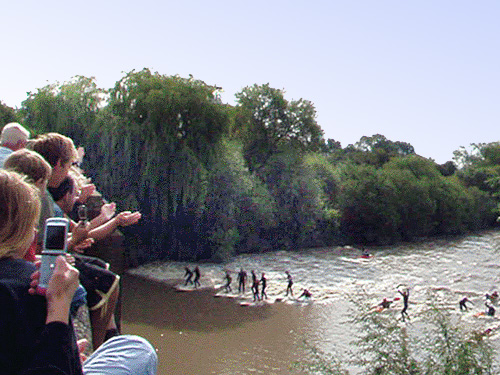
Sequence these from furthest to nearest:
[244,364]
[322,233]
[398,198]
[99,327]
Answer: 1. [398,198]
2. [322,233]
3. [244,364]
4. [99,327]

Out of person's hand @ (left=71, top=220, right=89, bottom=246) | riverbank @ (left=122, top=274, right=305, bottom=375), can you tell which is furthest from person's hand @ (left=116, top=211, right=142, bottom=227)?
riverbank @ (left=122, top=274, right=305, bottom=375)

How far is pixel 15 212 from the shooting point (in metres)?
1.95

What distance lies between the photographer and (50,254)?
2.12 m

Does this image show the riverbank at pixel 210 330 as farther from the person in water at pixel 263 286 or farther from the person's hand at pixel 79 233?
the person's hand at pixel 79 233

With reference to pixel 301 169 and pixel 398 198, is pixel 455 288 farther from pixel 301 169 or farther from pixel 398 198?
pixel 398 198

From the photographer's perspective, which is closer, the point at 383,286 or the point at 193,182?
the point at 383,286

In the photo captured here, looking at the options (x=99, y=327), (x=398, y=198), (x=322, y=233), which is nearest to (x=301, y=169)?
(x=322, y=233)

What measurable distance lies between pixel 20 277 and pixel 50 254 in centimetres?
14

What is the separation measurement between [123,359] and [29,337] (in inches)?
23.1

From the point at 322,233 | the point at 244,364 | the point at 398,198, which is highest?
the point at 398,198

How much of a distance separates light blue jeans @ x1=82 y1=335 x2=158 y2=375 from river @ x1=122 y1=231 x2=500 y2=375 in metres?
8.90

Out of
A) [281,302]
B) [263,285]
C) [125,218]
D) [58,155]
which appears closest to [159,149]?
[263,285]

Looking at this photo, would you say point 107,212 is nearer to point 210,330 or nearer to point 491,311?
point 210,330

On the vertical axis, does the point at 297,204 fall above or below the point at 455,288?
above
